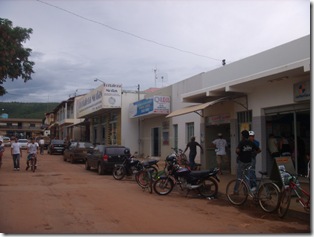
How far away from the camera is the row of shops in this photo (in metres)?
13.2

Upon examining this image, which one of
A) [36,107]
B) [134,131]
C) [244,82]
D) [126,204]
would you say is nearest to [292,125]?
[244,82]

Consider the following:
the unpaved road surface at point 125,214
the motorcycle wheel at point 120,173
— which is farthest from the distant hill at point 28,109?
the unpaved road surface at point 125,214

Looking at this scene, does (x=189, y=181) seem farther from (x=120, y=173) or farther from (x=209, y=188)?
(x=120, y=173)

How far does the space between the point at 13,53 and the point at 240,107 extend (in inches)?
478

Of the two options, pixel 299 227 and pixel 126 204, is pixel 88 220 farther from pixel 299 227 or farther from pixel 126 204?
pixel 299 227

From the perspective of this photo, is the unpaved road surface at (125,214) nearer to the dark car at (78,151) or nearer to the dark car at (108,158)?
the dark car at (108,158)

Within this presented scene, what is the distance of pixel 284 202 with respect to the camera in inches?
344

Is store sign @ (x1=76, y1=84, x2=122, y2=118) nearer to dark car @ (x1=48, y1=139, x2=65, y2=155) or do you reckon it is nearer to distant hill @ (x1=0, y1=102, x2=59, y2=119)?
dark car @ (x1=48, y1=139, x2=65, y2=155)

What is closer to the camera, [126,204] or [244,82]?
[126,204]

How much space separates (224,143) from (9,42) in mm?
12408

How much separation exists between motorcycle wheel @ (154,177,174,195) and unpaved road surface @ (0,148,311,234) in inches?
8.2

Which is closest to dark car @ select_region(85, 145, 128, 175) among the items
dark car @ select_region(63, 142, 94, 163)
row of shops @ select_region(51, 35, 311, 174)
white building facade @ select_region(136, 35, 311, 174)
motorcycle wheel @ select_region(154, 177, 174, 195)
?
row of shops @ select_region(51, 35, 311, 174)

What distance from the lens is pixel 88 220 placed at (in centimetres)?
779

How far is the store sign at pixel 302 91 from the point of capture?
12375 millimetres
